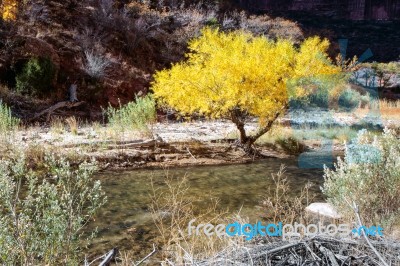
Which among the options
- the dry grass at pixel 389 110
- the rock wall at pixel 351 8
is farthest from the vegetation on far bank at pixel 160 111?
the rock wall at pixel 351 8

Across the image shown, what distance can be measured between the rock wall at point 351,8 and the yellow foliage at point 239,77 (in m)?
23.8

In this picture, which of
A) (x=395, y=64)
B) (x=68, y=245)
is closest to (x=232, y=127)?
(x=68, y=245)

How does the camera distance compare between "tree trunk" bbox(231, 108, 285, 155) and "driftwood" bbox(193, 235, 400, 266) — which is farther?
"tree trunk" bbox(231, 108, 285, 155)

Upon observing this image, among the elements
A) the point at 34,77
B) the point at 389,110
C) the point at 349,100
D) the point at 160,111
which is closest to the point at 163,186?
the point at 34,77

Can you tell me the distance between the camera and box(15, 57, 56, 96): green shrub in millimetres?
14961

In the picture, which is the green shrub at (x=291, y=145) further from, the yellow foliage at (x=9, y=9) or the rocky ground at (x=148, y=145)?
the yellow foliage at (x=9, y=9)

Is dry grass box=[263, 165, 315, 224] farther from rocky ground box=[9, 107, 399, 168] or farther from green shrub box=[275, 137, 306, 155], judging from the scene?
green shrub box=[275, 137, 306, 155]

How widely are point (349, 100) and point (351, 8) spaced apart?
16.5 meters

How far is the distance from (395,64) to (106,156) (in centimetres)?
2290

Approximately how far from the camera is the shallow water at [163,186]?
Answer: 5.58 m

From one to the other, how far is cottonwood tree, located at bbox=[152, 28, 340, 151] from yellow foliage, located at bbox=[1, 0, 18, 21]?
8.74 metres

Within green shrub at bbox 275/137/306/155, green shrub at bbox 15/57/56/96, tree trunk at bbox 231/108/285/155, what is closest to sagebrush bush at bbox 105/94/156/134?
tree trunk at bbox 231/108/285/155

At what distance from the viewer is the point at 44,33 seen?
57.8ft

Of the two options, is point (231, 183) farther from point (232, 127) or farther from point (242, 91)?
point (232, 127)
